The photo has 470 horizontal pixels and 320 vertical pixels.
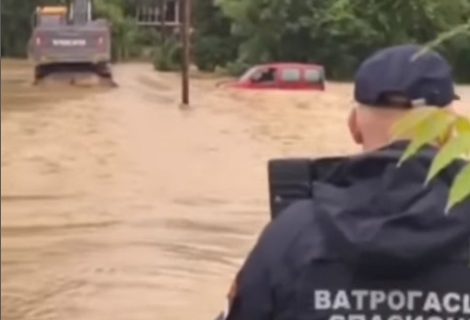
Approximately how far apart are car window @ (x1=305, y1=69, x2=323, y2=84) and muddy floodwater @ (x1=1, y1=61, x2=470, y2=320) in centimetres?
49

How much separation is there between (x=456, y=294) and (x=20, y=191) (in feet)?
56.5

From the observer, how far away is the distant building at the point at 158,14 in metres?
48.3

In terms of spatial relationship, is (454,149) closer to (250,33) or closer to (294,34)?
(294,34)

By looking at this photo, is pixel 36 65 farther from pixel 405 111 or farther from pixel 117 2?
pixel 405 111

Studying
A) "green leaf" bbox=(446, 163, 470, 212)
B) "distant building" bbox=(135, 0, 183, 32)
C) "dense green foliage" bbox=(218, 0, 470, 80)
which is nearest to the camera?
"green leaf" bbox=(446, 163, 470, 212)

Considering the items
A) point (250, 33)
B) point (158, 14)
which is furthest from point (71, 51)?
point (158, 14)

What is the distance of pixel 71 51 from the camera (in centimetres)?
3750

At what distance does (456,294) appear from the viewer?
108 inches

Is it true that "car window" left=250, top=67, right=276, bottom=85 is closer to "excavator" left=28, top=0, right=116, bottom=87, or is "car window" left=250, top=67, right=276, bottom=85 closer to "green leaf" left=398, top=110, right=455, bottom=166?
"excavator" left=28, top=0, right=116, bottom=87

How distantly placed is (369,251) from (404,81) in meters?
0.31

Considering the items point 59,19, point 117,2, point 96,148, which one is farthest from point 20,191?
point 117,2

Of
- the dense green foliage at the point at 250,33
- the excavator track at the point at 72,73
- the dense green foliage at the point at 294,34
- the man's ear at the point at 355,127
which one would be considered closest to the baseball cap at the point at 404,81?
the man's ear at the point at 355,127

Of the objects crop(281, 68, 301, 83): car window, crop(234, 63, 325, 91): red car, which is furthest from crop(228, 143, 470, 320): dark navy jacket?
crop(281, 68, 301, 83): car window

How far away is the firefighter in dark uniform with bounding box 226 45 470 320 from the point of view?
2717 mm
